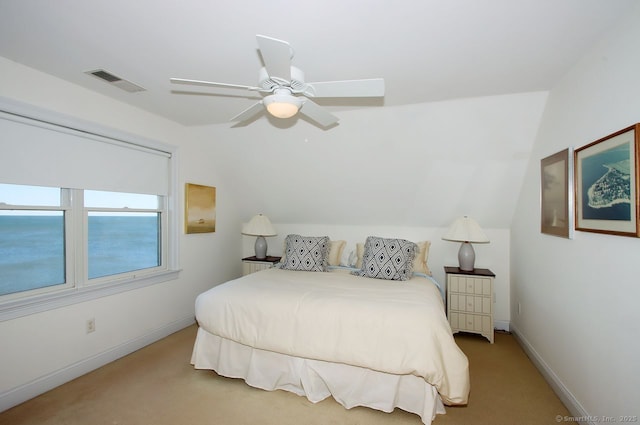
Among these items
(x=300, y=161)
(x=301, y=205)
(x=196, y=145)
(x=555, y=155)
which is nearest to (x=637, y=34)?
(x=555, y=155)

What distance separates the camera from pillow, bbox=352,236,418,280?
119 inches

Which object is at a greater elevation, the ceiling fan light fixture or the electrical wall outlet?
the ceiling fan light fixture

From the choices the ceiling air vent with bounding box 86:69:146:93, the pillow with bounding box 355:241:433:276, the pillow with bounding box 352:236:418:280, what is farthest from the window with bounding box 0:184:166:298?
the pillow with bounding box 355:241:433:276

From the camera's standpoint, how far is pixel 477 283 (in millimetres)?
3215

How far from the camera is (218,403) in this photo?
2.14 m

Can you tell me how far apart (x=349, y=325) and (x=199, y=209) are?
98.3 inches

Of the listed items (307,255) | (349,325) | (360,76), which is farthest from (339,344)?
(360,76)

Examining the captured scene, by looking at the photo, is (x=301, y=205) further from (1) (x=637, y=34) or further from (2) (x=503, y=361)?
(1) (x=637, y=34)

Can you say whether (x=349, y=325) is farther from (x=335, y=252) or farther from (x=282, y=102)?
(x=335, y=252)

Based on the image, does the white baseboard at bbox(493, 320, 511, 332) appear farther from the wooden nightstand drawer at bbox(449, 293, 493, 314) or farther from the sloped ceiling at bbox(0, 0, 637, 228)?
the sloped ceiling at bbox(0, 0, 637, 228)

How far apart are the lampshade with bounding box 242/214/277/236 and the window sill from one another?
3.91 ft

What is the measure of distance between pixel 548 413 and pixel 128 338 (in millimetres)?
3500

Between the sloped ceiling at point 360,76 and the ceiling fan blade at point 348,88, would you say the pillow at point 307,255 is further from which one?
the ceiling fan blade at point 348,88

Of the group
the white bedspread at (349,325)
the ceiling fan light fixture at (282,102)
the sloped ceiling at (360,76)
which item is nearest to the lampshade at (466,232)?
the sloped ceiling at (360,76)
